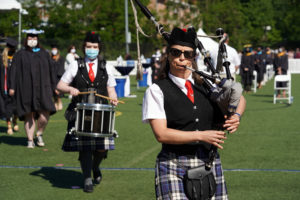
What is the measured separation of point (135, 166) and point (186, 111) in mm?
4845

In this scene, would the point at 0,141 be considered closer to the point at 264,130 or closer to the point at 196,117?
the point at 264,130

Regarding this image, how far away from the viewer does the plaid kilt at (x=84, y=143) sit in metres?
7.02

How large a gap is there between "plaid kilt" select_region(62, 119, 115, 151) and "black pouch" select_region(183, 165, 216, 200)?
3240 mm

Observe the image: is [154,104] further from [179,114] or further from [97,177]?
[97,177]

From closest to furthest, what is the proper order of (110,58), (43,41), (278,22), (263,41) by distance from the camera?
1. (43,41)
2. (110,58)
3. (263,41)
4. (278,22)

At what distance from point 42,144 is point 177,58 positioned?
6951mm

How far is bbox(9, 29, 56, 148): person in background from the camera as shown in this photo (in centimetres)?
1015

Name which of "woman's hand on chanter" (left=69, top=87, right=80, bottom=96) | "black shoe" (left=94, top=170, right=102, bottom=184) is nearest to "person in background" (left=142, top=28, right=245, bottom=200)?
"woman's hand on chanter" (left=69, top=87, right=80, bottom=96)

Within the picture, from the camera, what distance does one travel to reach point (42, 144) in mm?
10469

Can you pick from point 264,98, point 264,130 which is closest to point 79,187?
point 264,130

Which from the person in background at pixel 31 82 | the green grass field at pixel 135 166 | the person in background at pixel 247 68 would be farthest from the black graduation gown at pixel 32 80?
the person in background at pixel 247 68

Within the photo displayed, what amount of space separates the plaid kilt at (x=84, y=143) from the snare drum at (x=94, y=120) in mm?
437

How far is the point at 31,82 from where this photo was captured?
10234 mm

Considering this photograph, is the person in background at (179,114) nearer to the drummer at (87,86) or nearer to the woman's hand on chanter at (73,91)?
the woman's hand on chanter at (73,91)
